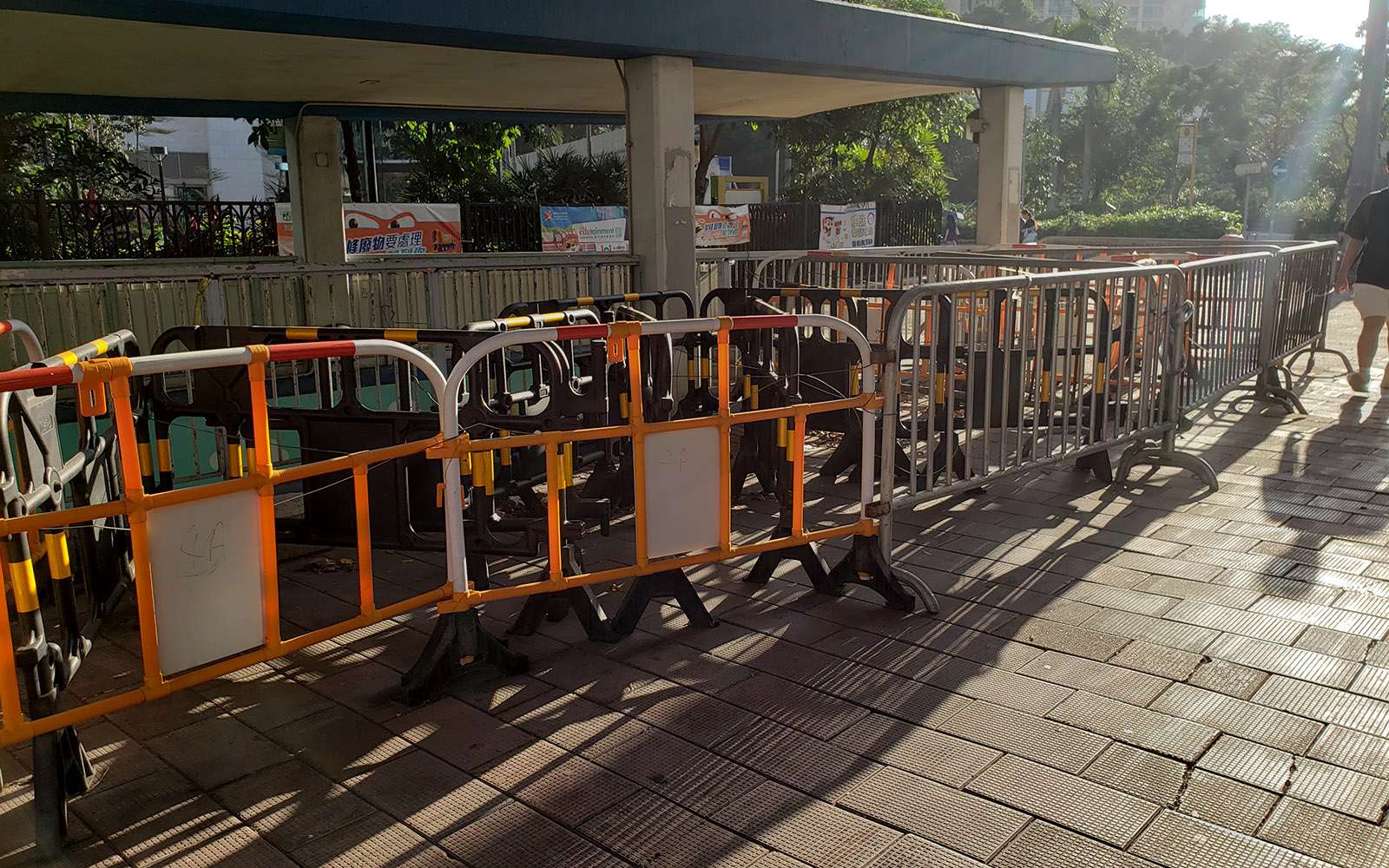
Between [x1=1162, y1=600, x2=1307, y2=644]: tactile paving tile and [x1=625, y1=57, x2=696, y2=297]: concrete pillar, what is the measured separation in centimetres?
647

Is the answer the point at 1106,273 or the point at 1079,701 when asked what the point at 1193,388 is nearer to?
the point at 1106,273

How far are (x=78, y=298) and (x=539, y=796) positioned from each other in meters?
6.83

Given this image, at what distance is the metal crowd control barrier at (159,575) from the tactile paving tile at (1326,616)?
427 centimetres

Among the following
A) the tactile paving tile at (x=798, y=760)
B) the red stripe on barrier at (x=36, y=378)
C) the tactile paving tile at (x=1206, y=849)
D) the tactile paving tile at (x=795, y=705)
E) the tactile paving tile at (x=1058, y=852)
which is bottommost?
the tactile paving tile at (x=1058, y=852)

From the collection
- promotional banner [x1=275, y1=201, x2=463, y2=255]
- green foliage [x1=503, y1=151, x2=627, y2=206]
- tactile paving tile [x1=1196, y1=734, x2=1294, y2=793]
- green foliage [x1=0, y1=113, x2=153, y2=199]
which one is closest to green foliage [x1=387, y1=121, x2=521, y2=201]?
green foliage [x1=503, y1=151, x2=627, y2=206]

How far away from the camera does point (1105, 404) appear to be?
683 centimetres

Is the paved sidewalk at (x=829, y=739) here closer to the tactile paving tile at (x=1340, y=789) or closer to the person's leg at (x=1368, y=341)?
the tactile paving tile at (x=1340, y=789)

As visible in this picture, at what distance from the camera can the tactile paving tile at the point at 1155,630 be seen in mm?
4754

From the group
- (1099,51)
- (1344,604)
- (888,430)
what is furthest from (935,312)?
(1099,51)

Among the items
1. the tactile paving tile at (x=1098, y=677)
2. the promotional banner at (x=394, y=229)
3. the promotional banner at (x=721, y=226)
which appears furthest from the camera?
the promotional banner at (x=721, y=226)

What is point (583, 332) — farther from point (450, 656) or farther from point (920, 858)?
point (920, 858)

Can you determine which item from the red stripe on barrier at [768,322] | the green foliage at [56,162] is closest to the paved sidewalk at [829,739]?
the red stripe on barrier at [768,322]

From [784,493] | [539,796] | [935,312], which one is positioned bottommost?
[539,796]

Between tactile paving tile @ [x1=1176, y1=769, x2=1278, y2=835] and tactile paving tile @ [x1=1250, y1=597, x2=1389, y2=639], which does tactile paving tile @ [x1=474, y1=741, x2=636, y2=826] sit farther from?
tactile paving tile @ [x1=1250, y1=597, x2=1389, y2=639]
